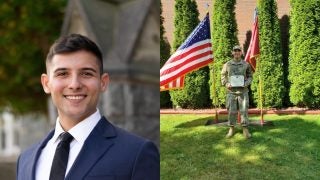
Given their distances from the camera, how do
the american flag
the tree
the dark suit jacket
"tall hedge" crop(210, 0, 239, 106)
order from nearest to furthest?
the dark suit jacket
the american flag
"tall hedge" crop(210, 0, 239, 106)
the tree

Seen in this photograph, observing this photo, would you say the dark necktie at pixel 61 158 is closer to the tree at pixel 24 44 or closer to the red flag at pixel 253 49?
the red flag at pixel 253 49

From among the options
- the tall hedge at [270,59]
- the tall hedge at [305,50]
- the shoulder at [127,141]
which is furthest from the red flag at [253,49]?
the shoulder at [127,141]

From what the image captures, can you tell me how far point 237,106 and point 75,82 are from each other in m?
1.12

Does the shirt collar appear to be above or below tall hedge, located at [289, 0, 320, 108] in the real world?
below

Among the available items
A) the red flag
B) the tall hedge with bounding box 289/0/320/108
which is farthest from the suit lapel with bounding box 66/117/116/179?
the tall hedge with bounding box 289/0/320/108

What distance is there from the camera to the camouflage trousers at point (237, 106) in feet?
5.92

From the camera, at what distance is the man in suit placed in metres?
0.83

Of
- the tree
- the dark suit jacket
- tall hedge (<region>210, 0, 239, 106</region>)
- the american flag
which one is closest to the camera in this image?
the dark suit jacket

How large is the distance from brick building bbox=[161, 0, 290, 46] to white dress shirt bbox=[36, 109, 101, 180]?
104cm

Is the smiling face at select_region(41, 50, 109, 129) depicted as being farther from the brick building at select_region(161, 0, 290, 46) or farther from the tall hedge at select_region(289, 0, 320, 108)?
the tall hedge at select_region(289, 0, 320, 108)

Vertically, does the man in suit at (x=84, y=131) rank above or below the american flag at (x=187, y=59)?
below

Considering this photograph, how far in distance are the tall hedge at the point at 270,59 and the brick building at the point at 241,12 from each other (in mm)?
46

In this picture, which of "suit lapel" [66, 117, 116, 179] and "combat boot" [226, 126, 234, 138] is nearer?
"suit lapel" [66, 117, 116, 179]

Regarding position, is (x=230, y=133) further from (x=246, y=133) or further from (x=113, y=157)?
(x=113, y=157)
